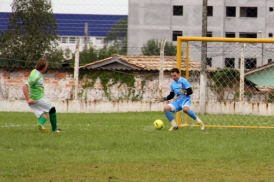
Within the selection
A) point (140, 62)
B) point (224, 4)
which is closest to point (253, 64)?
point (140, 62)

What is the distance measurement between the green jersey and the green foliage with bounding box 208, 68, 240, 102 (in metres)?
9.66

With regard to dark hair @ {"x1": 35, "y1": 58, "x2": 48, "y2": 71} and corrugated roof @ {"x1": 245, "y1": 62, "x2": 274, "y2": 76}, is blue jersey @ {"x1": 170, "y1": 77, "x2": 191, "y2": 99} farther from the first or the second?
corrugated roof @ {"x1": 245, "y1": 62, "x2": 274, "y2": 76}

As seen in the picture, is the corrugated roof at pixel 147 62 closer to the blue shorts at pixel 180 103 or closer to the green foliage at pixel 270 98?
the green foliage at pixel 270 98

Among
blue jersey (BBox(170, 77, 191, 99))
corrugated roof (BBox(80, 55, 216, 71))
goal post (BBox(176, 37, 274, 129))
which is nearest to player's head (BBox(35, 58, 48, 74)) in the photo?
blue jersey (BBox(170, 77, 191, 99))

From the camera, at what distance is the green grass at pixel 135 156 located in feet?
19.4

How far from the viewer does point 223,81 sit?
63.1 feet

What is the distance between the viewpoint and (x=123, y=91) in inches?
759

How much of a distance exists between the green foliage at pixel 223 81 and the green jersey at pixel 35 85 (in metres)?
9.66

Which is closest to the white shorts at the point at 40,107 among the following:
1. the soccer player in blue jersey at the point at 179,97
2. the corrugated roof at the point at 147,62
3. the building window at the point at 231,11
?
the soccer player in blue jersey at the point at 179,97

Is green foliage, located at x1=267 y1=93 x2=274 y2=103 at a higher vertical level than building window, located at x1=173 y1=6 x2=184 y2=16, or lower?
lower

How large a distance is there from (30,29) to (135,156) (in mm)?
21822

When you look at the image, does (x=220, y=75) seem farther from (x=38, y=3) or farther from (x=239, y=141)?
(x=38, y=3)

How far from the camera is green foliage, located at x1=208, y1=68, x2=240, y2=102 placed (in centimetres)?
1870

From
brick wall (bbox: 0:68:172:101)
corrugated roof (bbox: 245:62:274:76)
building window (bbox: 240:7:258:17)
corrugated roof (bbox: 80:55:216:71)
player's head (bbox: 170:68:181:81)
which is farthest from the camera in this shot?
building window (bbox: 240:7:258:17)
